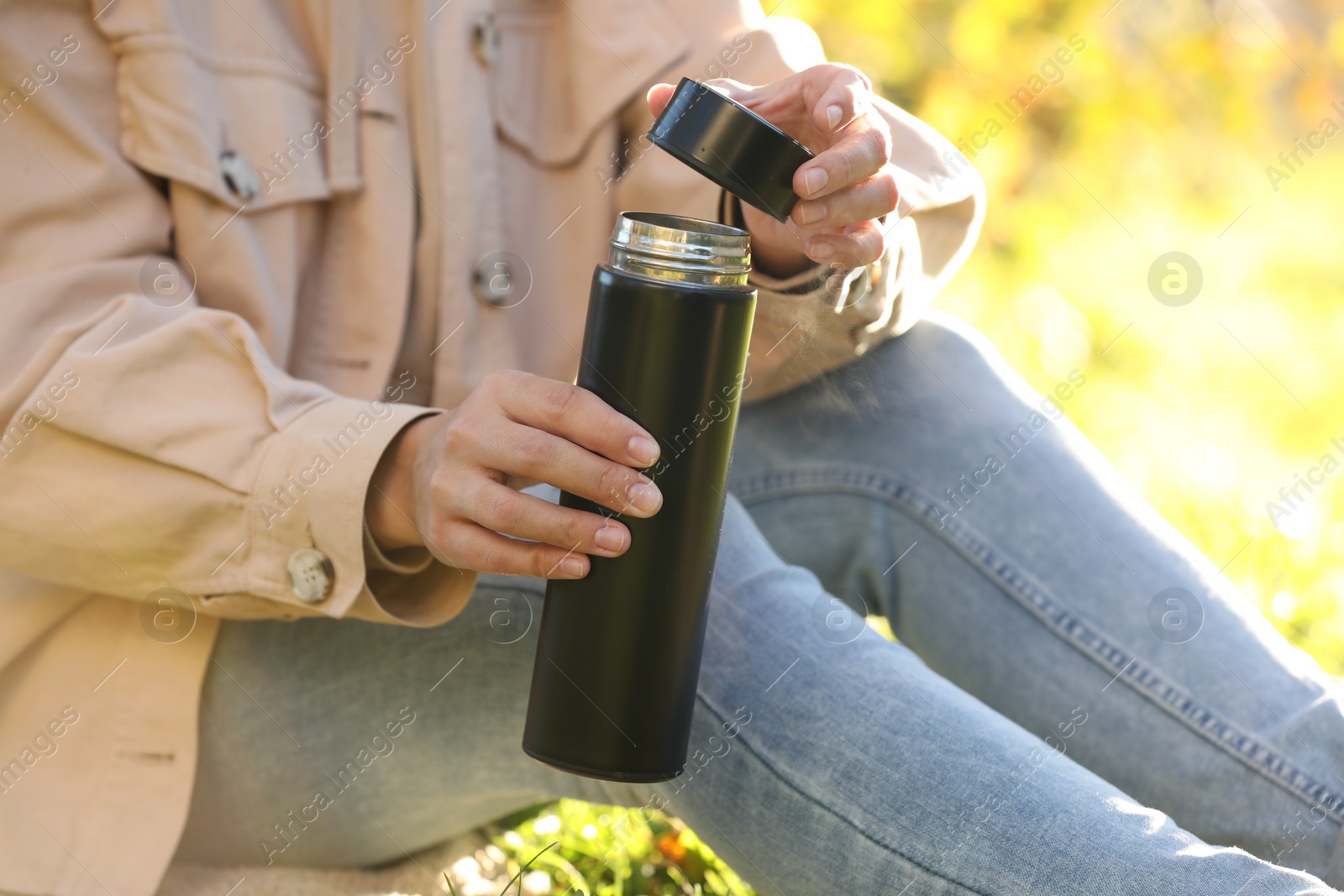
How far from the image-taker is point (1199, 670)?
3.64 ft

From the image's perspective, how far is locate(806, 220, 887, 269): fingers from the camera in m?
0.89

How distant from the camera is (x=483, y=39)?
3.91 feet

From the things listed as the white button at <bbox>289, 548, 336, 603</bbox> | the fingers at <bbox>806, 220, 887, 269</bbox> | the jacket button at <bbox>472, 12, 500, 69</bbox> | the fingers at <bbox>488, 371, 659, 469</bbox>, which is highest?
the fingers at <bbox>806, 220, 887, 269</bbox>

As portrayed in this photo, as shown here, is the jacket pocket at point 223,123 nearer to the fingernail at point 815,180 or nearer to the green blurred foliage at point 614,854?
the fingernail at point 815,180

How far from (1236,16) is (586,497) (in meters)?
3.58

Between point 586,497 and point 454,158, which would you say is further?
point 454,158

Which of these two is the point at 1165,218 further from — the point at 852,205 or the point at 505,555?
the point at 505,555

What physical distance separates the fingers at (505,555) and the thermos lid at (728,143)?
0.89 ft

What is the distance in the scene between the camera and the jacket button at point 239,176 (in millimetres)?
1059

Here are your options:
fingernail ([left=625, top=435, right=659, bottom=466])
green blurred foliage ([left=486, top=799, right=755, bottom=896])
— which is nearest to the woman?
fingernail ([left=625, top=435, right=659, bottom=466])

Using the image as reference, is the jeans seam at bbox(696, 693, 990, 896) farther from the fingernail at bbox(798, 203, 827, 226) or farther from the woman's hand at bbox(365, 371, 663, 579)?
the fingernail at bbox(798, 203, 827, 226)

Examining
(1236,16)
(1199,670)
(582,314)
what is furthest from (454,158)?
(1236,16)

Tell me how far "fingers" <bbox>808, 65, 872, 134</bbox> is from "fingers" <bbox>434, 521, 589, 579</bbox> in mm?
364

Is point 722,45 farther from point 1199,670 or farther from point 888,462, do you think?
point 1199,670
